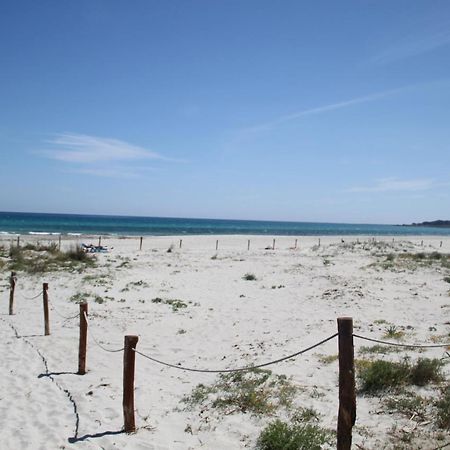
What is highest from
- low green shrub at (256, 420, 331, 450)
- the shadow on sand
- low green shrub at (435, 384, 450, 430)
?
low green shrub at (435, 384, 450, 430)

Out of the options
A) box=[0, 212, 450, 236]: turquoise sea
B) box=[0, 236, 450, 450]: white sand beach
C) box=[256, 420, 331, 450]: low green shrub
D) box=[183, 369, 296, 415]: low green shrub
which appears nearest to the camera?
box=[256, 420, 331, 450]: low green shrub

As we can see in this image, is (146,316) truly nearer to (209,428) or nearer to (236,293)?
(236,293)

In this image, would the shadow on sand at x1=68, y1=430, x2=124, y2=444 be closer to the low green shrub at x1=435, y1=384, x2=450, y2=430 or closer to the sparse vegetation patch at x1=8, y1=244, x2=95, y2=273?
the low green shrub at x1=435, y1=384, x2=450, y2=430

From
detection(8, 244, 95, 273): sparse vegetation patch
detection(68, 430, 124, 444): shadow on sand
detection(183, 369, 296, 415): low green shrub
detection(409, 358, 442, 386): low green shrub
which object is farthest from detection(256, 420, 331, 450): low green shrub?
detection(8, 244, 95, 273): sparse vegetation patch

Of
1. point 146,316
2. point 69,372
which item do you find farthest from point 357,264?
point 69,372

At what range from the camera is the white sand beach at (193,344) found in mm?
5777

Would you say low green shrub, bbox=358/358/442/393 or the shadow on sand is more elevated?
low green shrub, bbox=358/358/442/393

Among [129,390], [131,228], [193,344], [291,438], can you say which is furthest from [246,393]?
[131,228]

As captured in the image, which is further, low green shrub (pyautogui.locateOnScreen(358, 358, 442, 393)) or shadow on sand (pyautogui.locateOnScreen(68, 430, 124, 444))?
low green shrub (pyautogui.locateOnScreen(358, 358, 442, 393))

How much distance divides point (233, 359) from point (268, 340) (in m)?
1.54

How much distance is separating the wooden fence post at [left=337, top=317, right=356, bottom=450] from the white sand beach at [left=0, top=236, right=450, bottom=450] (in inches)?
31.1

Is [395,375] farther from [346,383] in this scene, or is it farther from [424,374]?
[346,383]

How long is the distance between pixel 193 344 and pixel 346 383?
20.4 ft

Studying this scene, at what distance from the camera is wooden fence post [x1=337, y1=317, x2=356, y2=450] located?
448 cm
